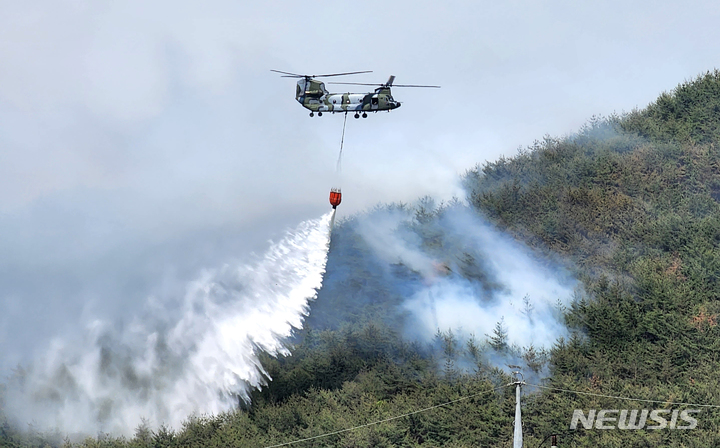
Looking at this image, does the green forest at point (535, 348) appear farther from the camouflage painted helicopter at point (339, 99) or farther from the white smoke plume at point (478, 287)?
the camouflage painted helicopter at point (339, 99)

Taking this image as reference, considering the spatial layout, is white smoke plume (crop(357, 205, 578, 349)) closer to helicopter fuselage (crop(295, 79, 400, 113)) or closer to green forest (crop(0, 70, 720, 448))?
green forest (crop(0, 70, 720, 448))

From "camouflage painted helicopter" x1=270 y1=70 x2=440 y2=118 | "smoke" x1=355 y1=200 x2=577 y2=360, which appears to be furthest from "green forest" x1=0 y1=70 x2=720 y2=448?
"camouflage painted helicopter" x1=270 y1=70 x2=440 y2=118

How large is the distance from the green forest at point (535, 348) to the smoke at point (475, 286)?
19.4 inches

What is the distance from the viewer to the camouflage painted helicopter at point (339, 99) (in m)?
59.2

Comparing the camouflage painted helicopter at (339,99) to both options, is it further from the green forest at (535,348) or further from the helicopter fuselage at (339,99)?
the green forest at (535,348)

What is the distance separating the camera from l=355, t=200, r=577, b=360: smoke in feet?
234

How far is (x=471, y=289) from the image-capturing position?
7300 cm

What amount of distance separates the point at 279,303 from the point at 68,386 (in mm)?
18434

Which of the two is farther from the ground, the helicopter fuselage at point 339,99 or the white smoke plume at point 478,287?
the helicopter fuselage at point 339,99

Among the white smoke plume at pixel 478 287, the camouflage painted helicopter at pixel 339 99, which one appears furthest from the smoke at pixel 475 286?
the camouflage painted helicopter at pixel 339 99

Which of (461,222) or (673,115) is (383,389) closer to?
(461,222)

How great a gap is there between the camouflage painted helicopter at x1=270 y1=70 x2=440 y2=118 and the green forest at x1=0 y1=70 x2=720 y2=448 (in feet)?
64.7

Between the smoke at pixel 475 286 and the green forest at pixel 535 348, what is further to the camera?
the smoke at pixel 475 286

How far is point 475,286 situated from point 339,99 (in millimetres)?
21340
